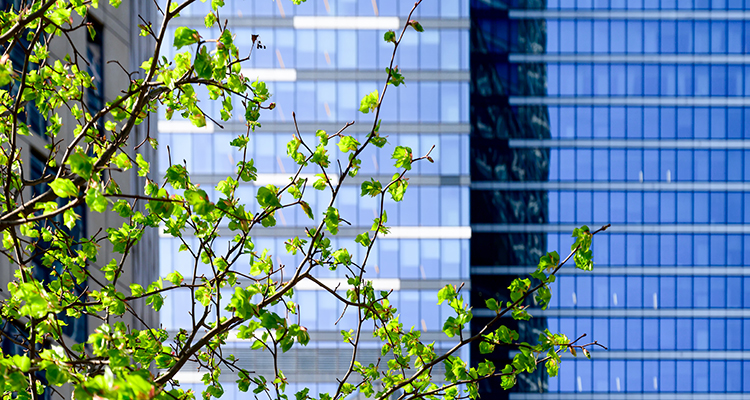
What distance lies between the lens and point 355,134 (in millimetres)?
33875

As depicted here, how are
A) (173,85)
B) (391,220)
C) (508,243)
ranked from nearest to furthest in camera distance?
(173,85) → (391,220) → (508,243)

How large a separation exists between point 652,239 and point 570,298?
576cm

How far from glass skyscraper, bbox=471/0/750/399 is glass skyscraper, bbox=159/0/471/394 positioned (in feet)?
20.4

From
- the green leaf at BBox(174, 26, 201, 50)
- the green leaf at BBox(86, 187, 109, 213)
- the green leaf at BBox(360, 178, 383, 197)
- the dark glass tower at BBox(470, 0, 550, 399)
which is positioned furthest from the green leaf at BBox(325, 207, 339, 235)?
the dark glass tower at BBox(470, 0, 550, 399)

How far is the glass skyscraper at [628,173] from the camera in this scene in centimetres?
3938

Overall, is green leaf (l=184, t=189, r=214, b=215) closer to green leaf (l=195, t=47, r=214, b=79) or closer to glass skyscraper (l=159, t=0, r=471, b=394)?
green leaf (l=195, t=47, r=214, b=79)

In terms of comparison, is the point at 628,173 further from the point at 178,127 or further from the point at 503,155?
the point at 178,127

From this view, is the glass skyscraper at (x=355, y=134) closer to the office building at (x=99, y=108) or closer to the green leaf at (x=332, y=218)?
the office building at (x=99, y=108)

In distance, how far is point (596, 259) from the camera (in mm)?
39656

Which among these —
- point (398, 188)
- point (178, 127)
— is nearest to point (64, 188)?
point (398, 188)

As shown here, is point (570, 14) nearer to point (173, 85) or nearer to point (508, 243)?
point (508, 243)

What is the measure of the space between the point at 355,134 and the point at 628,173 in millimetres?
16370

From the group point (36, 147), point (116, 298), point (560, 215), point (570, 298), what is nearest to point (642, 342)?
point (570, 298)

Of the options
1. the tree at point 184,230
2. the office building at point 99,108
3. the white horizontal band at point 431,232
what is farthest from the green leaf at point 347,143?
the white horizontal band at point 431,232
